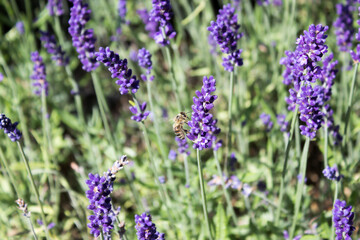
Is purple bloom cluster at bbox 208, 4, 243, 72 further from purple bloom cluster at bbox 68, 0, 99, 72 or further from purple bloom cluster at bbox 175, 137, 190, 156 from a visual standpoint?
purple bloom cluster at bbox 68, 0, 99, 72

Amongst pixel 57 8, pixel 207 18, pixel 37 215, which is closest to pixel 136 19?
pixel 207 18

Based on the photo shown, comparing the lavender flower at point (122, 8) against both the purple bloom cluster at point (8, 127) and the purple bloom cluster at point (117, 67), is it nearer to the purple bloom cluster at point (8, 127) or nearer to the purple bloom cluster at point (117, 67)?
the purple bloom cluster at point (117, 67)

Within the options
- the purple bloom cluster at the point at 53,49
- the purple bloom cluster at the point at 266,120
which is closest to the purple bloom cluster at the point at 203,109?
the purple bloom cluster at the point at 266,120

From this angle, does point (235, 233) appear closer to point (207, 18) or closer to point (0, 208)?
point (0, 208)

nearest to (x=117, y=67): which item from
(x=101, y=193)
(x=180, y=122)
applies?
(x=180, y=122)

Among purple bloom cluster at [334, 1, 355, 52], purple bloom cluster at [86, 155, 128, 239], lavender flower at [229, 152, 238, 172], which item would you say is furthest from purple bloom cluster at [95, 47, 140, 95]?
purple bloom cluster at [334, 1, 355, 52]
